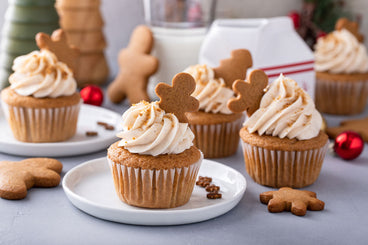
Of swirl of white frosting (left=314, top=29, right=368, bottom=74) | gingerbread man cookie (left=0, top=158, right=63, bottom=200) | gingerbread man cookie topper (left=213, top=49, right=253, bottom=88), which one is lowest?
gingerbread man cookie (left=0, top=158, right=63, bottom=200)

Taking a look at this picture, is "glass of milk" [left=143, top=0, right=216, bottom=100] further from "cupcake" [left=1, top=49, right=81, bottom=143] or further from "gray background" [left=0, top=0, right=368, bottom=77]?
"cupcake" [left=1, top=49, right=81, bottom=143]

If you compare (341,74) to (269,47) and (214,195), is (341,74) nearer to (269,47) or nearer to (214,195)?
(269,47)

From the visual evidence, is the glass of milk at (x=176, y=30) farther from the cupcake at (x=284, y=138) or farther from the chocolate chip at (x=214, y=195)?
→ the chocolate chip at (x=214, y=195)

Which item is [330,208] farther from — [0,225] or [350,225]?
[0,225]

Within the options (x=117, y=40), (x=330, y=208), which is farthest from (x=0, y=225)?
(x=117, y=40)

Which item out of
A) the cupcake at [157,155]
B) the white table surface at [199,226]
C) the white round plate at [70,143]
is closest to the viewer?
the white table surface at [199,226]

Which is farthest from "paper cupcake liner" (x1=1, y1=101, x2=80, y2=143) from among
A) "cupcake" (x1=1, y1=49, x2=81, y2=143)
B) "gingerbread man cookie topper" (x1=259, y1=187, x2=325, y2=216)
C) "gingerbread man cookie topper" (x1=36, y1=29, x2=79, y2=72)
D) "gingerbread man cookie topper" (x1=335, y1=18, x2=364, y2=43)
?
"gingerbread man cookie topper" (x1=335, y1=18, x2=364, y2=43)

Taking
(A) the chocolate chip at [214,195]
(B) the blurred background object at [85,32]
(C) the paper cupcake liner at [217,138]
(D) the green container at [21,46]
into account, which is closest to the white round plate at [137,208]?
(A) the chocolate chip at [214,195]
